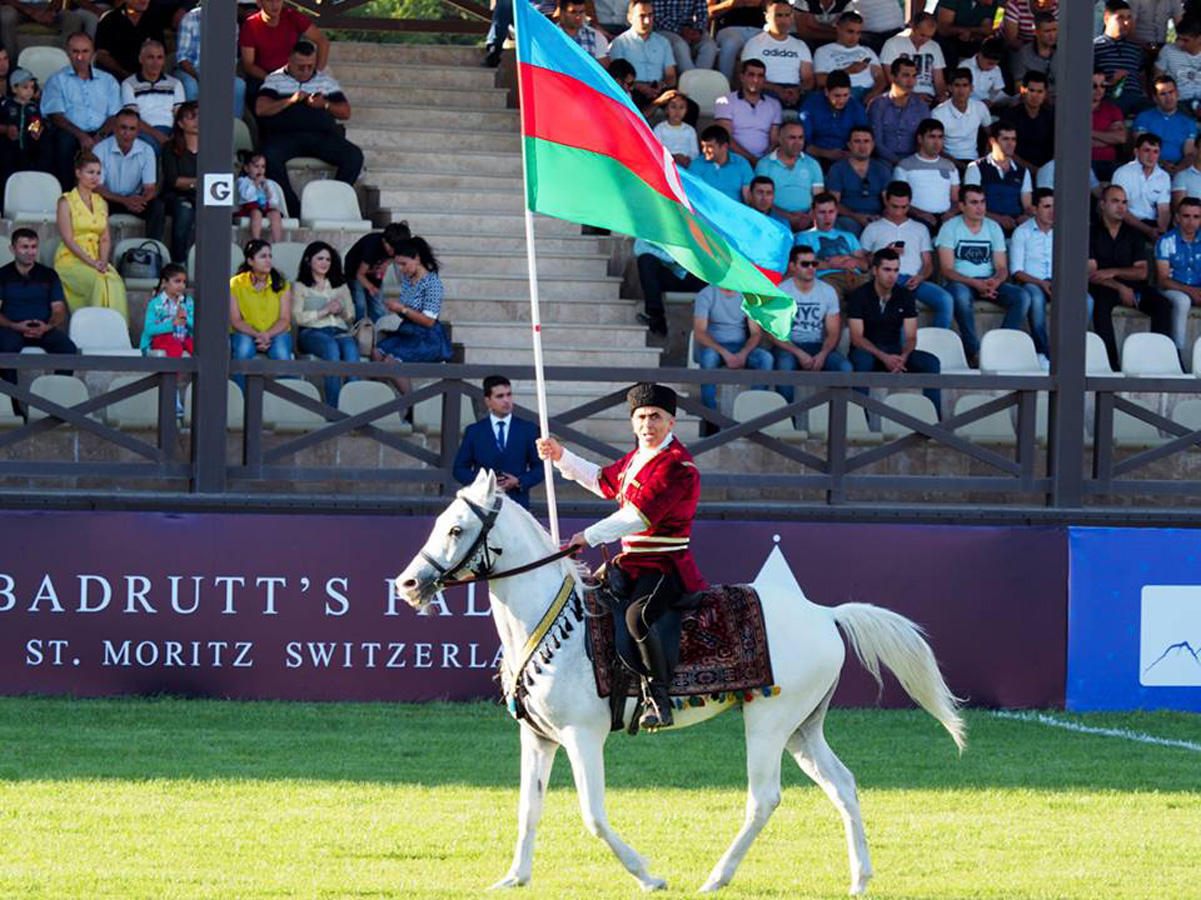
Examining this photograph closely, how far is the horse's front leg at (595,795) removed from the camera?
30.6 feet

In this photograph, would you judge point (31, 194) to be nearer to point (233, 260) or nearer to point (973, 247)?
point (233, 260)

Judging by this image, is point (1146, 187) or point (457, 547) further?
point (1146, 187)

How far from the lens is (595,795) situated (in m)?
9.35

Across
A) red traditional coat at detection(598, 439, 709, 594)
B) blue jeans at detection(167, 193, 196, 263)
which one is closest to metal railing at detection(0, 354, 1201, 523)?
blue jeans at detection(167, 193, 196, 263)

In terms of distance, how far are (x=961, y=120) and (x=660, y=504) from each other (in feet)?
37.7

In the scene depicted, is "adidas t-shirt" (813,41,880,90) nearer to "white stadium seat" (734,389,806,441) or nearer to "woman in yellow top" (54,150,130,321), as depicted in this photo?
"white stadium seat" (734,389,806,441)

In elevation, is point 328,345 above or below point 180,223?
below

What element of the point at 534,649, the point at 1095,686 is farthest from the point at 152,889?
the point at 1095,686

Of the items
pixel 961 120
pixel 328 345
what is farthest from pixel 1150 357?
pixel 328 345

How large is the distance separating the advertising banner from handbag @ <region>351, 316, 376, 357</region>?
2303mm

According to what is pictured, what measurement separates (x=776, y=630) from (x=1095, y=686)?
672 cm

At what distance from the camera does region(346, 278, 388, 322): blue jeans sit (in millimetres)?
17297

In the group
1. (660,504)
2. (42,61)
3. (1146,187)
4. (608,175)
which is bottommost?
(660,504)

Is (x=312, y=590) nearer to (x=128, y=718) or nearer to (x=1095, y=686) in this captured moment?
(x=128, y=718)
